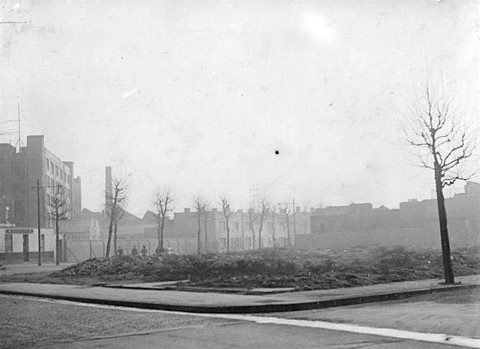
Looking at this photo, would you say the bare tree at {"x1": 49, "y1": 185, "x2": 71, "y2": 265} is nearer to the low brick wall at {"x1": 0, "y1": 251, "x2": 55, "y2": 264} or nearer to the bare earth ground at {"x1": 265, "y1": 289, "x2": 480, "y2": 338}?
the low brick wall at {"x1": 0, "y1": 251, "x2": 55, "y2": 264}

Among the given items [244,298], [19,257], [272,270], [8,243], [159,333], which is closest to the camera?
[159,333]

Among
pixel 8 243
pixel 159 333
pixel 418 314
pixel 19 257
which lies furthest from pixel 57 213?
pixel 418 314

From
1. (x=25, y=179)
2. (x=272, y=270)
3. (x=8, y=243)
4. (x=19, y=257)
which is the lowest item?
(x=272, y=270)

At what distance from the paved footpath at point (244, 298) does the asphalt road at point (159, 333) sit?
1.15 metres

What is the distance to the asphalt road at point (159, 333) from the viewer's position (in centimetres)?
948

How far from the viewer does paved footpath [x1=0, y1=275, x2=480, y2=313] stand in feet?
47.9

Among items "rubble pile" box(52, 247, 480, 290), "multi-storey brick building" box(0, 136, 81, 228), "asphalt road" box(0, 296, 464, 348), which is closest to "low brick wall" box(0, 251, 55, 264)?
"multi-storey brick building" box(0, 136, 81, 228)

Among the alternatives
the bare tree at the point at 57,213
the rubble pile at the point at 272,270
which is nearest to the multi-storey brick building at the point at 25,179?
the bare tree at the point at 57,213

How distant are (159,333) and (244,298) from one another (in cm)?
581

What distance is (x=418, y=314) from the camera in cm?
1272

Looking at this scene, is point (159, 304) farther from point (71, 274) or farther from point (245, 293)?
point (71, 274)

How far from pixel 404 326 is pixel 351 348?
2.76 m

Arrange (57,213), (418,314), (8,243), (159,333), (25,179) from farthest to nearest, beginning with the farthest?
(25,179), (8,243), (57,213), (418,314), (159,333)

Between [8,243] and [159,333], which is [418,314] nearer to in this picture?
[159,333]
